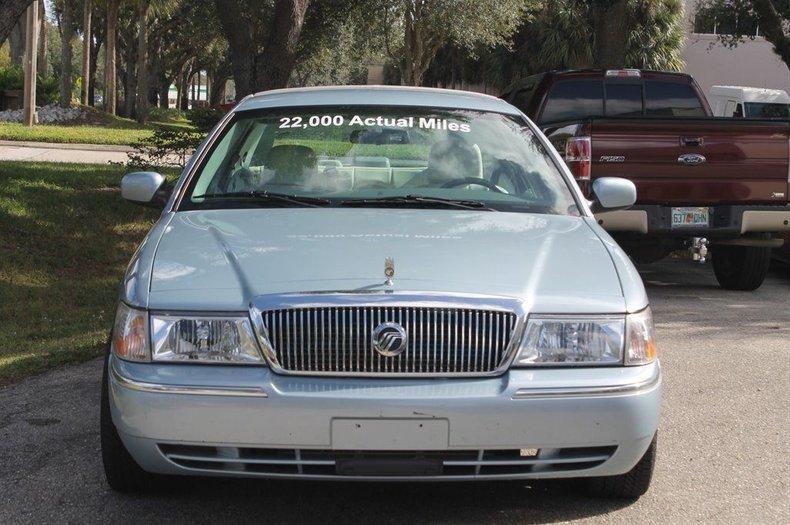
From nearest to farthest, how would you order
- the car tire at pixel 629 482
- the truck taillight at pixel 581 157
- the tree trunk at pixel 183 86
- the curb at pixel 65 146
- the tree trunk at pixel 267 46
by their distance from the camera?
1. the car tire at pixel 629 482
2. the truck taillight at pixel 581 157
3. the tree trunk at pixel 267 46
4. the curb at pixel 65 146
5. the tree trunk at pixel 183 86

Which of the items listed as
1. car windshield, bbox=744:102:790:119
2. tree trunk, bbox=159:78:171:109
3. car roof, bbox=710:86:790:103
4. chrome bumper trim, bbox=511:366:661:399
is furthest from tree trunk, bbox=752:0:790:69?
tree trunk, bbox=159:78:171:109

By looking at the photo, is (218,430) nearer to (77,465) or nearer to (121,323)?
(121,323)

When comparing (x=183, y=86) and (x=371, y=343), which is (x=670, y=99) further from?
(x=183, y=86)

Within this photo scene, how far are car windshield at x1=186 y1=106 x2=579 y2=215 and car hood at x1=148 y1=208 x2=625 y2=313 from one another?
0.23 metres

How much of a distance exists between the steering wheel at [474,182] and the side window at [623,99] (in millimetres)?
6637

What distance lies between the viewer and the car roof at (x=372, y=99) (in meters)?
5.60

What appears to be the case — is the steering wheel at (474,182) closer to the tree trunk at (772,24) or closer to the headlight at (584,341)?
the headlight at (584,341)

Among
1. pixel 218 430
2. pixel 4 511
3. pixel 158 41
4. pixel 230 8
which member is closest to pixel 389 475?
pixel 218 430

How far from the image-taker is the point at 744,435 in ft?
17.6

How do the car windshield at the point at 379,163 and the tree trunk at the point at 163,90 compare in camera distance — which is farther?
the tree trunk at the point at 163,90

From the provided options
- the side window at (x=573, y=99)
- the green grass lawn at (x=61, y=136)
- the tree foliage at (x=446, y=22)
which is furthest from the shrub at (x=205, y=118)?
the tree foliage at (x=446, y=22)

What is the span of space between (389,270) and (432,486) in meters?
1.10

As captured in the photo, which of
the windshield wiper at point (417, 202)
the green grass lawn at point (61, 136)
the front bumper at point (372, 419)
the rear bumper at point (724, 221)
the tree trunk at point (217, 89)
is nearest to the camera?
the front bumper at point (372, 419)

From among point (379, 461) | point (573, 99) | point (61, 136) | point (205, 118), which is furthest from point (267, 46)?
point (61, 136)
